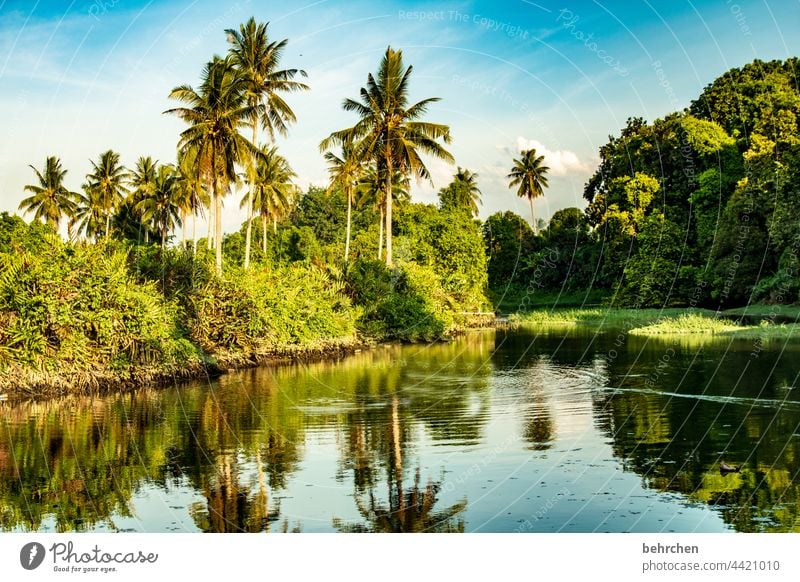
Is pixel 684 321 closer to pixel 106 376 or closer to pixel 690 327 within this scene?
pixel 690 327

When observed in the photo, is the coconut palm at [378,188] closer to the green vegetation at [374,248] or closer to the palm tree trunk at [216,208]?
the green vegetation at [374,248]

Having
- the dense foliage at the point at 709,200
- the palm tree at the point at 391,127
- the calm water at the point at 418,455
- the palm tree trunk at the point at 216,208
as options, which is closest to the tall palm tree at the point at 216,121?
the palm tree trunk at the point at 216,208

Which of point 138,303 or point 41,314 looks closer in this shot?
point 41,314

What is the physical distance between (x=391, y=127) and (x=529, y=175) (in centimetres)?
4788

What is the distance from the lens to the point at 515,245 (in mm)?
88062

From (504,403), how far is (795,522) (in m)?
11.7

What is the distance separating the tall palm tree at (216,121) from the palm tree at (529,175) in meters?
55.0

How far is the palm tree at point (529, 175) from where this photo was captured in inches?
3620

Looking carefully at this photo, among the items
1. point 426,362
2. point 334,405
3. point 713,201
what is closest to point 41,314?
point 334,405

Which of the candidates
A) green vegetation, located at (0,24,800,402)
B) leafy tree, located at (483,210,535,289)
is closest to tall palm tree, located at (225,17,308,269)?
green vegetation, located at (0,24,800,402)

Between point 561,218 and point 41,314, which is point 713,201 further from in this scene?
point 41,314

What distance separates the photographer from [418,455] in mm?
14398

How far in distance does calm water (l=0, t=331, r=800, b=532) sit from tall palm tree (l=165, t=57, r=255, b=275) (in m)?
16.3

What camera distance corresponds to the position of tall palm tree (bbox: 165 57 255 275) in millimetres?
39594
